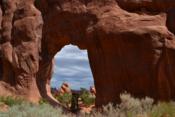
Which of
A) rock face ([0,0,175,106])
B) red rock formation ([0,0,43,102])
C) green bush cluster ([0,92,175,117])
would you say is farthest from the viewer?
red rock formation ([0,0,43,102])

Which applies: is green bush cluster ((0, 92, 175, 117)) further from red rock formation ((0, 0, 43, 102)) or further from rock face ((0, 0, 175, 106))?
red rock formation ((0, 0, 43, 102))

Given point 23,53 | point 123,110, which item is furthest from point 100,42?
point 123,110

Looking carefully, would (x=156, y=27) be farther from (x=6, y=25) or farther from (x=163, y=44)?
(x=6, y=25)

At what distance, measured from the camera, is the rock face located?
15.9 metres

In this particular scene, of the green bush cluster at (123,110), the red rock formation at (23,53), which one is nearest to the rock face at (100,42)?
the red rock formation at (23,53)

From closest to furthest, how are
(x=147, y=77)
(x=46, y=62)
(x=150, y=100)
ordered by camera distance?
1. (x=150, y=100)
2. (x=147, y=77)
3. (x=46, y=62)

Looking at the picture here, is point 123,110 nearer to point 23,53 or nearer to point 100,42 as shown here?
point 100,42

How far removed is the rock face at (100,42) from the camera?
15.9 m

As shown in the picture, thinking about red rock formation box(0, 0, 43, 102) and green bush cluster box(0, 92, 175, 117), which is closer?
green bush cluster box(0, 92, 175, 117)

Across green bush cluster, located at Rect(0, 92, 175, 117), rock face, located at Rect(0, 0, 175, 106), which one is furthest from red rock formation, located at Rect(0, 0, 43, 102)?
green bush cluster, located at Rect(0, 92, 175, 117)

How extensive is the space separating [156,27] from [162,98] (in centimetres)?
261

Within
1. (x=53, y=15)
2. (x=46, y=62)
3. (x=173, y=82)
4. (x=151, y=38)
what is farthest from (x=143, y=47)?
(x=46, y=62)

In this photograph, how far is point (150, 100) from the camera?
15.0 metres

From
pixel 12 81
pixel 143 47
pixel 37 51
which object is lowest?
pixel 12 81
